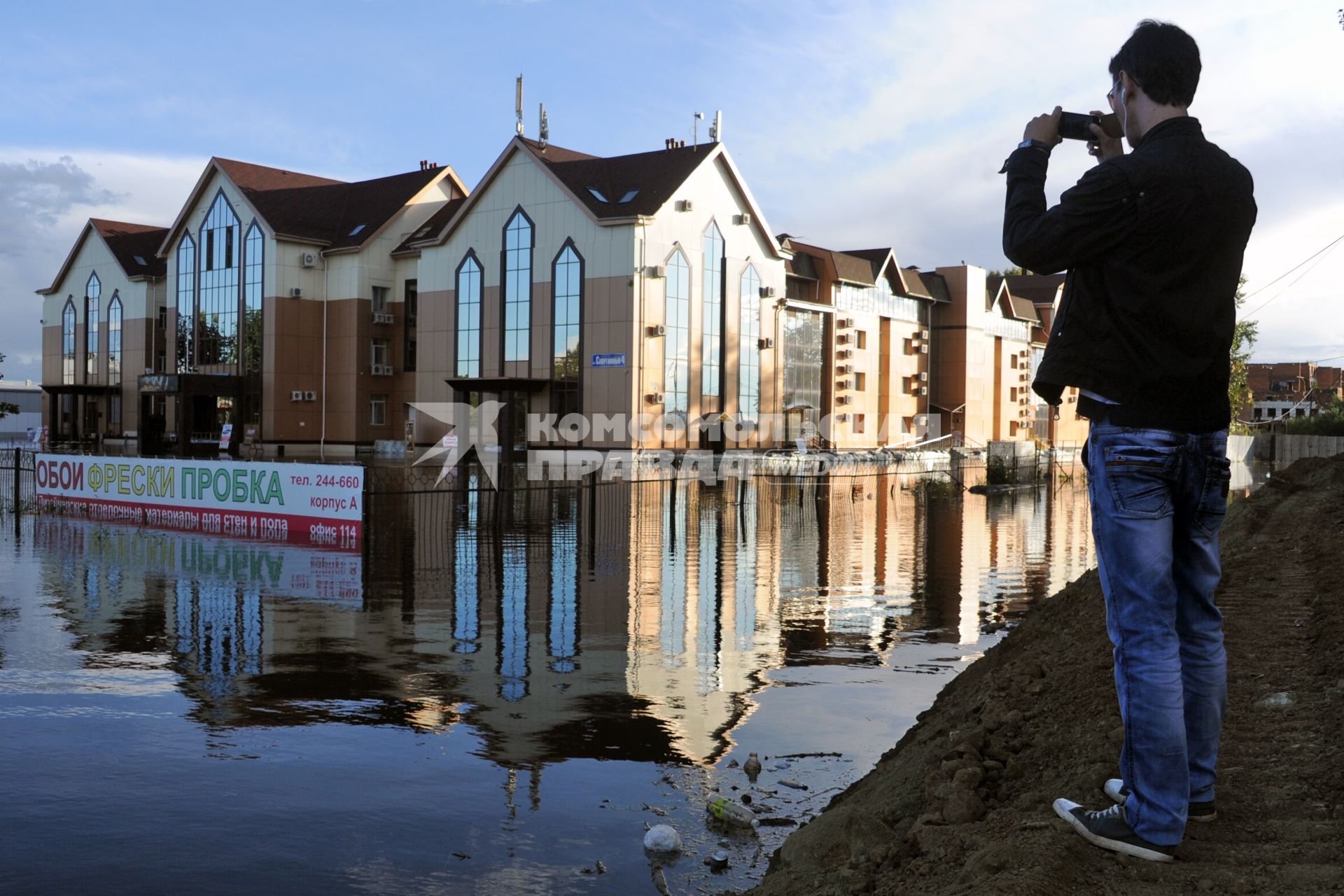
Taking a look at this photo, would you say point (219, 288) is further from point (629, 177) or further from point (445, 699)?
point (445, 699)

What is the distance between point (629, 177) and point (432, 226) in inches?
527

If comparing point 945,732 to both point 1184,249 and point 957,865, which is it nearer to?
point 957,865

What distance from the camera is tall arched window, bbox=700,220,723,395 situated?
48469 mm

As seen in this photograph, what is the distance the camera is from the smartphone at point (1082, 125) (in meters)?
3.76

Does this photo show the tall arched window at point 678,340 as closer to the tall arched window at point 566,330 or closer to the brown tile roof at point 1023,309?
the tall arched window at point 566,330

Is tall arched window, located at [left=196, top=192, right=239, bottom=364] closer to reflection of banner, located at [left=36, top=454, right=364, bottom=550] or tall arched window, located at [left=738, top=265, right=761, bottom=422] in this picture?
tall arched window, located at [left=738, top=265, right=761, bottom=422]

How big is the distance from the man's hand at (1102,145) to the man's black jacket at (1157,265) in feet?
0.99

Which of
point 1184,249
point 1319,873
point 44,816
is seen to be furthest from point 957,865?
point 44,816

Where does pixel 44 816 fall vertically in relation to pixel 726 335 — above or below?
below

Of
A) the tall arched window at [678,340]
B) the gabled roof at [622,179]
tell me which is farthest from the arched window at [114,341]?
the tall arched window at [678,340]

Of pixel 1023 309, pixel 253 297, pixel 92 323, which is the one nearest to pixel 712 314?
pixel 253 297

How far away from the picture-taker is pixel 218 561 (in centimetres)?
1533

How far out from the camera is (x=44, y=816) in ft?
17.4

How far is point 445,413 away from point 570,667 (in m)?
45.3
